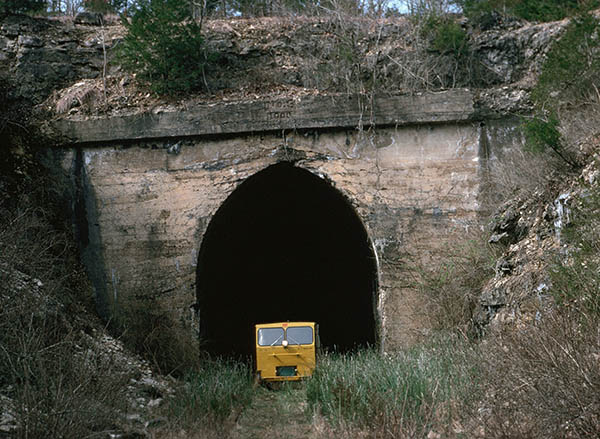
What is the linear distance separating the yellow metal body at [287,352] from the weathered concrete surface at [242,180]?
3.84 ft

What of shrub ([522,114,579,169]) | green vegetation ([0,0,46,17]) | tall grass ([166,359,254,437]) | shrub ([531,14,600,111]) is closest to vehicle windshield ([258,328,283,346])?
tall grass ([166,359,254,437])

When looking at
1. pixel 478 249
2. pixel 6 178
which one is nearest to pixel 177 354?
pixel 6 178

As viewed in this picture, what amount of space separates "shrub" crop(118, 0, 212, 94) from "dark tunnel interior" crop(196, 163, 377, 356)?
217cm

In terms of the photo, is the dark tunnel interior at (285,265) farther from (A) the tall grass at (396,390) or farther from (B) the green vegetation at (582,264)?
(B) the green vegetation at (582,264)

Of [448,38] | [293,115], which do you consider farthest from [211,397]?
[448,38]

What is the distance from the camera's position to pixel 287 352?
10133 millimetres

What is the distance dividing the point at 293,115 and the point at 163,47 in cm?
261

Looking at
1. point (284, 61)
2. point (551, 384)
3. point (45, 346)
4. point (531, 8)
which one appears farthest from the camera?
point (531, 8)

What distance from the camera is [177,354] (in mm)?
10266

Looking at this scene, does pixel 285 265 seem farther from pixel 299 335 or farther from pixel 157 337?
pixel 157 337

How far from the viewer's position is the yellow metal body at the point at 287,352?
10039mm

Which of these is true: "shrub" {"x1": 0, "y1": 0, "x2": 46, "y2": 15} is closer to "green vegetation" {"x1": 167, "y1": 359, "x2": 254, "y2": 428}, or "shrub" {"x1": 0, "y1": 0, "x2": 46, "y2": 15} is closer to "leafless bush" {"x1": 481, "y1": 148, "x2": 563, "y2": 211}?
"green vegetation" {"x1": 167, "y1": 359, "x2": 254, "y2": 428}

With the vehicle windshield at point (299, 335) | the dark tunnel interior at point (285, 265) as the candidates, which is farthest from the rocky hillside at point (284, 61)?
the vehicle windshield at point (299, 335)

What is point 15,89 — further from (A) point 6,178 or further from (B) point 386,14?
(B) point 386,14
